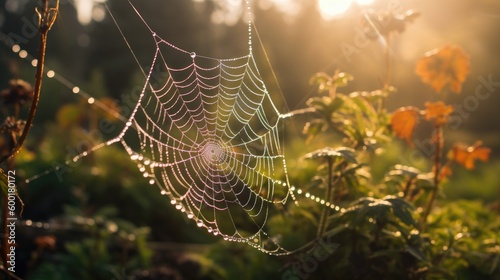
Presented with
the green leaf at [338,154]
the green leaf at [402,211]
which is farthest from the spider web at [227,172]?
the green leaf at [402,211]

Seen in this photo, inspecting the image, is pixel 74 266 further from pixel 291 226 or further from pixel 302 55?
pixel 302 55

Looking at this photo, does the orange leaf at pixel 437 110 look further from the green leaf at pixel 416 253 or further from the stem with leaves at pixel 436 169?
the green leaf at pixel 416 253

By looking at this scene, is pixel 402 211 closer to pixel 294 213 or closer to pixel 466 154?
pixel 294 213

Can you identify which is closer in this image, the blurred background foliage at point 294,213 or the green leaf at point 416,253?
the green leaf at point 416,253

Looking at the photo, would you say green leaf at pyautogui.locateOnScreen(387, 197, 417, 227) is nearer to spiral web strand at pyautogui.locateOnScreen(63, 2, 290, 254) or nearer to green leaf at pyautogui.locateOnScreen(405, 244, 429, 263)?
green leaf at pyautogui.locateOnScreen(405, 244, 429, 263)

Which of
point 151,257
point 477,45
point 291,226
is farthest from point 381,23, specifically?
point 477,45

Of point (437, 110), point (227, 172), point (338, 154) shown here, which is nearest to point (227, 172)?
point (227, 172)

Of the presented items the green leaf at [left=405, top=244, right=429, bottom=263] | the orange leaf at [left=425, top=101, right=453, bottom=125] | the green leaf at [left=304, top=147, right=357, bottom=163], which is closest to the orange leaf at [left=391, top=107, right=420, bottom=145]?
the orange leaf at [left=425, top=101, right=453, bottom=125]

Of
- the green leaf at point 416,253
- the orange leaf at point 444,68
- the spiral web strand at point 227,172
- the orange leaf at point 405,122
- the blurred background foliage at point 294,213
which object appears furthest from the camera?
the orange leaf at point 444,68
